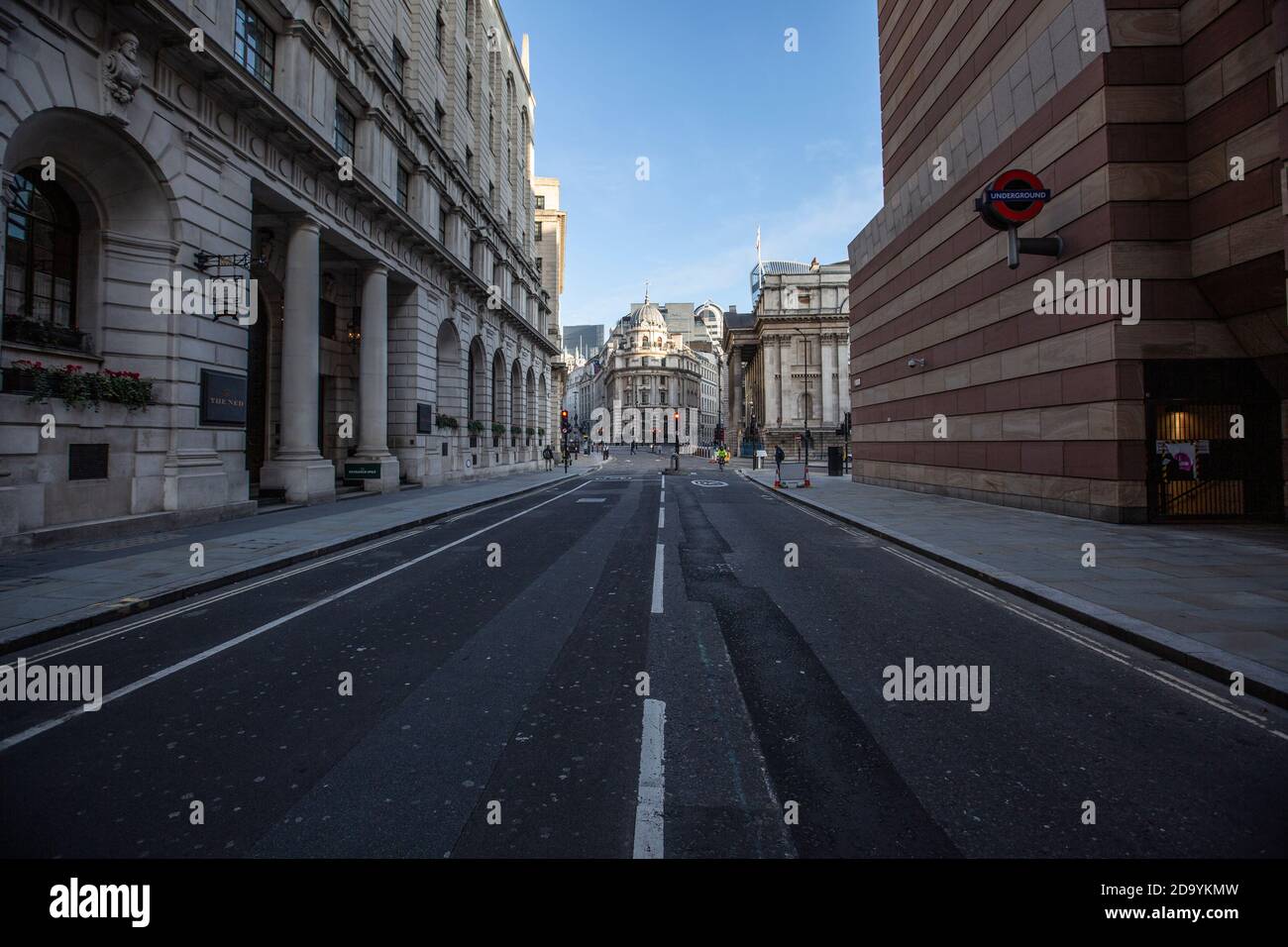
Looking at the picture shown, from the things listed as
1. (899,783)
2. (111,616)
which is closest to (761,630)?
(899,783)

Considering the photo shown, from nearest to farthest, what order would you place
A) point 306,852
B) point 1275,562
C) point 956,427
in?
1. point 306,852
2. point 1275,562
3. point 956,427

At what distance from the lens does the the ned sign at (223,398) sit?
42.8 ft

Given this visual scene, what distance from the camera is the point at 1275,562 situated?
8195 mm

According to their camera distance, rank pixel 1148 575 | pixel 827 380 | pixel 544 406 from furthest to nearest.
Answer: pixel 827 380, pixel 544 406, pixel 1148 575

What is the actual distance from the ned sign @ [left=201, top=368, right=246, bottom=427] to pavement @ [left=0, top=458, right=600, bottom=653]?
238 cm

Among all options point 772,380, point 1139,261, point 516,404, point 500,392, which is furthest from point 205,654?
point 772,380

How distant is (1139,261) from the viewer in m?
12.0

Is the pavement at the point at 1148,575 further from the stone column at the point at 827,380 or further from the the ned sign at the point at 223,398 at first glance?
the stone column at the point at 827,380

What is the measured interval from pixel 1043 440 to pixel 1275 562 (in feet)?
21.0

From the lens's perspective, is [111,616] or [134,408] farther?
[134,408]

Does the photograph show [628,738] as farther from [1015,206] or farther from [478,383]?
[478,383]

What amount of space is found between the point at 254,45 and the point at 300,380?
8903mm

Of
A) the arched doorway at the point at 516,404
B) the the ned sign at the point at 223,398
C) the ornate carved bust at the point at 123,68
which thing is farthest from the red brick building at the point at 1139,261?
the arched doorway at the point at 516,404
